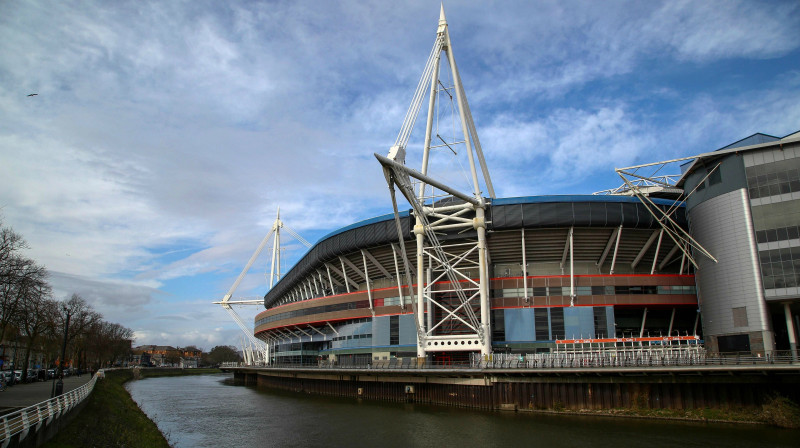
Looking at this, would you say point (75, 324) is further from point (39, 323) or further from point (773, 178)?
point (773, 178)

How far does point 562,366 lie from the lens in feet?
124

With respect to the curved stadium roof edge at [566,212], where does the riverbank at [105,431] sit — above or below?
below

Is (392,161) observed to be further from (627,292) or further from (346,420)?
(627,292)

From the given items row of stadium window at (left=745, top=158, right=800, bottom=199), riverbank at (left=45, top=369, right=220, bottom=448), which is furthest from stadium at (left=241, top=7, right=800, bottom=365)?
riverbank at (left=45, top=369, right=220, bottom=448)

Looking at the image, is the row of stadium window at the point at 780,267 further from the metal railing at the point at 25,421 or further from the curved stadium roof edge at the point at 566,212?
the metal railing at the point at 25,421

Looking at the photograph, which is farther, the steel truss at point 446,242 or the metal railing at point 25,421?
the steel truss at point 446,242

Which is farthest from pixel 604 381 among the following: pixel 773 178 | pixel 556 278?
pixel 773 178

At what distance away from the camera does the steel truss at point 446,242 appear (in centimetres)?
4784

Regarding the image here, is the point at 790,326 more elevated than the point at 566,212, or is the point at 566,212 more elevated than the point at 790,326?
the point at 566,212

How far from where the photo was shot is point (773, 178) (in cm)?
3722

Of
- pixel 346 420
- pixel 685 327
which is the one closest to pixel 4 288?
pixel 346 420

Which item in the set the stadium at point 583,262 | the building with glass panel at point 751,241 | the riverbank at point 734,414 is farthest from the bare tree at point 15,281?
the building with glass panel at point 751,241

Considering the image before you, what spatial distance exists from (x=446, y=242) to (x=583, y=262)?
14.4m

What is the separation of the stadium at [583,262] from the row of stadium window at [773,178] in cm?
8
